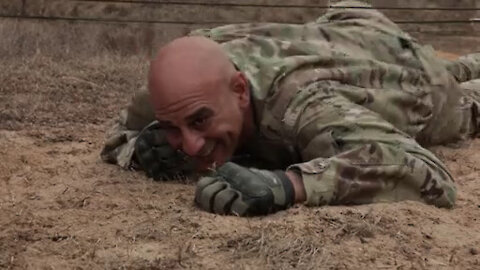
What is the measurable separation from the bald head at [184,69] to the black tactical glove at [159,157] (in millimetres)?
218

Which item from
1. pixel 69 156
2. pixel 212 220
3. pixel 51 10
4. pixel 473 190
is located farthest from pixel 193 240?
pixel 51 10

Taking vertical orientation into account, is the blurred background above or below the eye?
below

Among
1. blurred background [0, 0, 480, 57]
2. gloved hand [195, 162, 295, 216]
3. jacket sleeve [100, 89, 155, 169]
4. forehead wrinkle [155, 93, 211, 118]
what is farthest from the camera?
blurred background [0, 0, 480, 57]

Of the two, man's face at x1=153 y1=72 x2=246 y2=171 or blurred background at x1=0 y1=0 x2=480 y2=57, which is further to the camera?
blurred background at x1=0 y1=0 x2=480 y2=57

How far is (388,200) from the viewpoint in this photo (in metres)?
2.53

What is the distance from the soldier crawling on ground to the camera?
8.03 feet

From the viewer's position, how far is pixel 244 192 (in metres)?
2.32

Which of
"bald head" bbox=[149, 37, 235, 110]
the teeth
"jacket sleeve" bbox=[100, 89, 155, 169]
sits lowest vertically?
"jacket sleeve" bbox=[100, 89, 155, 169]

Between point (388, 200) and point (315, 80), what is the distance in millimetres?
474

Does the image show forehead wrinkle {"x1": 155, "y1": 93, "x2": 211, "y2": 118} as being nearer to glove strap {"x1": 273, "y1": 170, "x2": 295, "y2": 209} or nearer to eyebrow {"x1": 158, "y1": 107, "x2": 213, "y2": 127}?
eyebrow {"x1": 158, "y1": 107, "x2": 213, "y2": 127}

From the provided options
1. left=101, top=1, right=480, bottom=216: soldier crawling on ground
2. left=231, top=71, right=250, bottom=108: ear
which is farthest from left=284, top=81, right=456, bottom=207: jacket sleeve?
left=231, top=71, right=250, bottom=108: ear

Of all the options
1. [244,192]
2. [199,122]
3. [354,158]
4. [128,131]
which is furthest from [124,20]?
[244,192]

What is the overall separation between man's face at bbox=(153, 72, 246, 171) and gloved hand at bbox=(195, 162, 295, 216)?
251 mm

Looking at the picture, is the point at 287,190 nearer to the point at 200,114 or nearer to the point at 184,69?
the point at 200,114
